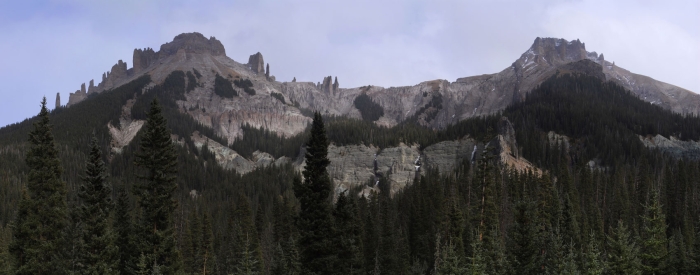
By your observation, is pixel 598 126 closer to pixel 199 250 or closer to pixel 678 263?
pixel 678 263

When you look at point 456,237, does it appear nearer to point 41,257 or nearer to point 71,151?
point 41,257

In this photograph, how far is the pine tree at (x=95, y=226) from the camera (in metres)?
34.8

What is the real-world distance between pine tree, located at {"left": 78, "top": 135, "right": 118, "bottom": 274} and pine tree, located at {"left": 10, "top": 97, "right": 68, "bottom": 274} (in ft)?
6.27

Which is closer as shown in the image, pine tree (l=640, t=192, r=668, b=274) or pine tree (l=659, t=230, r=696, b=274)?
pine tree (l=640, t=192, r=668, b=274)

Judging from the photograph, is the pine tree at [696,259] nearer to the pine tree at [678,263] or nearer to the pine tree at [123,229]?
the pine tree at [678,263]

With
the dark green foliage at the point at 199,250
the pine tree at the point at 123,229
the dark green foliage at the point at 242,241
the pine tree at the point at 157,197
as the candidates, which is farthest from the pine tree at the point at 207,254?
the pine tree at the point at 157,197

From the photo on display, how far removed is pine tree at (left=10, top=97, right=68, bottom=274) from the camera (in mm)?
35156

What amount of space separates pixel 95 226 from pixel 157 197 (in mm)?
5744

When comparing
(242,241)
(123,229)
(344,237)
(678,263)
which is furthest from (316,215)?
(242,241)

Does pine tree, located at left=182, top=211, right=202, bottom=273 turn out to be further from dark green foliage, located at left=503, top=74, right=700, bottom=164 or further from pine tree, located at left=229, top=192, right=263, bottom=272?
dark green foliage, located at left=503, top=74, right=700, bottom=164

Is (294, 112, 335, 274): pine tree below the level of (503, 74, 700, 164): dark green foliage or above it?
below

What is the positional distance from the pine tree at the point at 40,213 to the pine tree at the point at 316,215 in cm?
1756

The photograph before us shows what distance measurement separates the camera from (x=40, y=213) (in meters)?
35.5

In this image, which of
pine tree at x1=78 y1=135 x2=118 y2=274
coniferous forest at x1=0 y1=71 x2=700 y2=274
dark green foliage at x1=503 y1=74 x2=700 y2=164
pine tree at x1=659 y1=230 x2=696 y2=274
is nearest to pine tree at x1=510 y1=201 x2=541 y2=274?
coniferous forest at x1=0 y1=71 x2=700 y2=274
